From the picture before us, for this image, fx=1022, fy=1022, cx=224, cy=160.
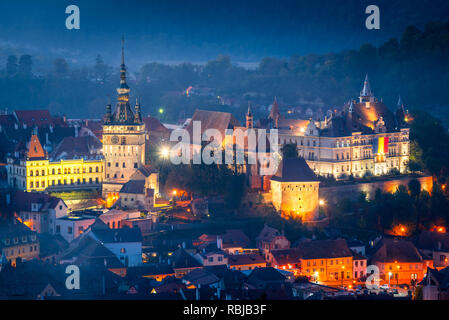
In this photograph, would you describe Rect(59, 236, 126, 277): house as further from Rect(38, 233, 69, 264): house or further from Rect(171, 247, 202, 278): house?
Rect(171, 247, 202, 278): house

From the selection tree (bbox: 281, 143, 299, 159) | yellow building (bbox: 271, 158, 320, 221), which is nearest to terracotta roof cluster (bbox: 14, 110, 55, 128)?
tree (bbox: 281, 143, 299, 159)

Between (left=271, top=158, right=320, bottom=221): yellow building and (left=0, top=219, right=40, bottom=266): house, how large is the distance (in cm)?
1253

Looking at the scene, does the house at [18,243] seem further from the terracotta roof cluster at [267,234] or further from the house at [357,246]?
the house at [357,246]

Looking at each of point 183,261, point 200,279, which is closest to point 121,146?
point 183,261

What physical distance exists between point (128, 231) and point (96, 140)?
1349 cm

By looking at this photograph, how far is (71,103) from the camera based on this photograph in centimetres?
10050

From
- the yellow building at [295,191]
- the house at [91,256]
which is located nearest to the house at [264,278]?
the house at [91,256]

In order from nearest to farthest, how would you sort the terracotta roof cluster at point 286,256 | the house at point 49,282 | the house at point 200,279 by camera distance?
the house at point 49,282
the house at point 200,279
the terracotta roof cluster at point 286,256

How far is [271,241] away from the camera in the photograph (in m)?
46.0

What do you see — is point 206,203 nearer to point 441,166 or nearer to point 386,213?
point 386,213

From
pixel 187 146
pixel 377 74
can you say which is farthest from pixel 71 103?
pixel 187 146

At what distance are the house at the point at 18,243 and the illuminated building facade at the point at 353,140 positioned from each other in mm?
18329

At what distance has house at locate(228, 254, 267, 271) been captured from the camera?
141 feet

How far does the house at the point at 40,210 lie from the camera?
1825 inches
